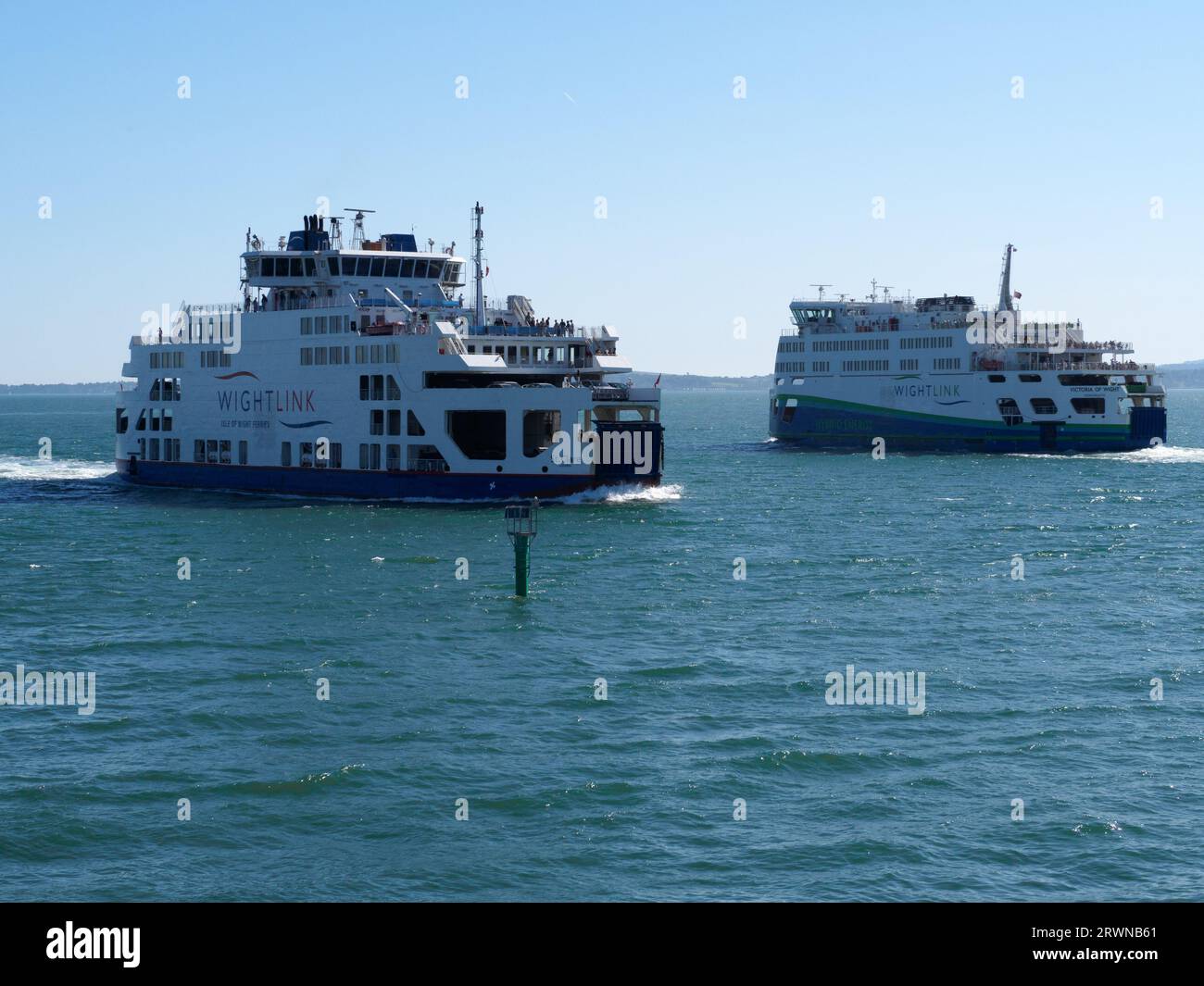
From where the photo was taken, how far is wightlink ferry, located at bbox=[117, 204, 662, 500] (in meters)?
61.9

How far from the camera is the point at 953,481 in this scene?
84.6 m

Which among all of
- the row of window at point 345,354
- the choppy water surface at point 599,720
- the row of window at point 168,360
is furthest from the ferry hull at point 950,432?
the row of window at point 168,360

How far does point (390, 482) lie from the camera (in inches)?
2544

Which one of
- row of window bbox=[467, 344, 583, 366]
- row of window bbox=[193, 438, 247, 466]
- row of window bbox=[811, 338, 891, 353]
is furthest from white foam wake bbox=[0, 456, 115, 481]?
row of window bbox=[811, 338, 891, 353]

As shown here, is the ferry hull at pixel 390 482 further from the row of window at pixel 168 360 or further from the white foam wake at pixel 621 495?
the row of window at pixel 168 360

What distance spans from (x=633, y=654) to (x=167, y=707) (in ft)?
35.6

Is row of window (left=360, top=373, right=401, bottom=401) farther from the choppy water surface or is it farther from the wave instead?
the wave

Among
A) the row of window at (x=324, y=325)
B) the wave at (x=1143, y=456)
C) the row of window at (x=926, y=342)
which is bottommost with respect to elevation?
the wave at (x=1143, y=456)

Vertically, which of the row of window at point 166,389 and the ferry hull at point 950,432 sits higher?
the row of window at point 166,389

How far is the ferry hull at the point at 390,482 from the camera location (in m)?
62.1

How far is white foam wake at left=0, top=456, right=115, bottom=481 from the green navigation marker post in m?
54.6

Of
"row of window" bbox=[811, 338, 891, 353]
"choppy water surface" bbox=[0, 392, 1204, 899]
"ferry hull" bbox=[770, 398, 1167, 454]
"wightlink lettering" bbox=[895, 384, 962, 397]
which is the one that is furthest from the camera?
"row of window" bbox=[811, 338, 891, 353]

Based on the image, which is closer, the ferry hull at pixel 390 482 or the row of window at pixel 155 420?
the ferry hull at pixel 390 482

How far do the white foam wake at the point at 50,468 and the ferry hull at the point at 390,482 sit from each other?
51.2ft
